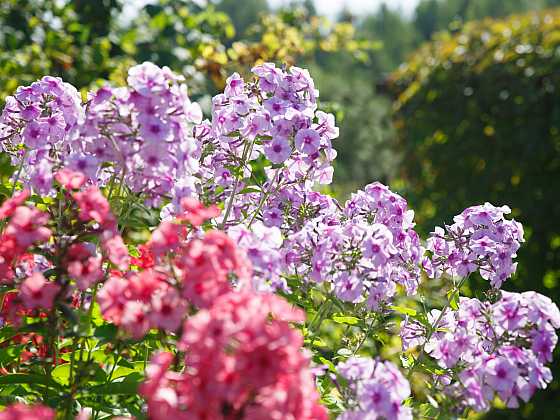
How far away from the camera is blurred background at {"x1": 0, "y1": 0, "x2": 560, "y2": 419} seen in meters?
5.59

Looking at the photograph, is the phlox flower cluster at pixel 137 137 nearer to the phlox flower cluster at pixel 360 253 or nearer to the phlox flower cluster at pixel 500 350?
the phlox flower cluster at pixel 360 253

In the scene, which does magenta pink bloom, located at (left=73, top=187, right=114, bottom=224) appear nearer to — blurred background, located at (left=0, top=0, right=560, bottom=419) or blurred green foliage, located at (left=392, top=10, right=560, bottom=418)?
blurred background, located at (left=0, top=0, right=560, bottom=419)

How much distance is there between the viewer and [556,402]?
6.48 metres

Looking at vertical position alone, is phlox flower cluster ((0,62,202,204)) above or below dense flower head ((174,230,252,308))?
above

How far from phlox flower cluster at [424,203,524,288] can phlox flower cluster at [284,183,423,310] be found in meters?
0.21

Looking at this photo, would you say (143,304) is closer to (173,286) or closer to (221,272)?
(173,286)

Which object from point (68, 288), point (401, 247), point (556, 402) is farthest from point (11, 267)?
point (556, 402)

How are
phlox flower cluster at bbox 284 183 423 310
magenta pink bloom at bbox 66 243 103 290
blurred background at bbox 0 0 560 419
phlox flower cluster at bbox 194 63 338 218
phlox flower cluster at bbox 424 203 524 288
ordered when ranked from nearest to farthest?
magenta pink bloom at bbox 66 243 103 290 → phlox flower cluster at bbox 284 183 423 310 → phlox flower cluster at bbox 194 63 338 218 → phlox flower cluster at bbox 424 203 524 288 → blurred background at bbox 0 0 560 419

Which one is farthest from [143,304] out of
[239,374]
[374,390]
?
[374,390]

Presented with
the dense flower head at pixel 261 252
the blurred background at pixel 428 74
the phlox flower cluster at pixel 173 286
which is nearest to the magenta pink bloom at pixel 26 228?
the phlox flower cluster at pixel 173 286

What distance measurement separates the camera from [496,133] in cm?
716

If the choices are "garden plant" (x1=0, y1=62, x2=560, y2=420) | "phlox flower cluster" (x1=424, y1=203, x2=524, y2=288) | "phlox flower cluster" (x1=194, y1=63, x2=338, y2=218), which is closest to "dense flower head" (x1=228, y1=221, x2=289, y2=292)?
"garden plant" (x1=0, y1=62, x2=560, y2=420)

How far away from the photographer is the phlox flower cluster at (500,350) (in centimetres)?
213

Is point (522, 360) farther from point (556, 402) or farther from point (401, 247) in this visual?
point (556, 402)
